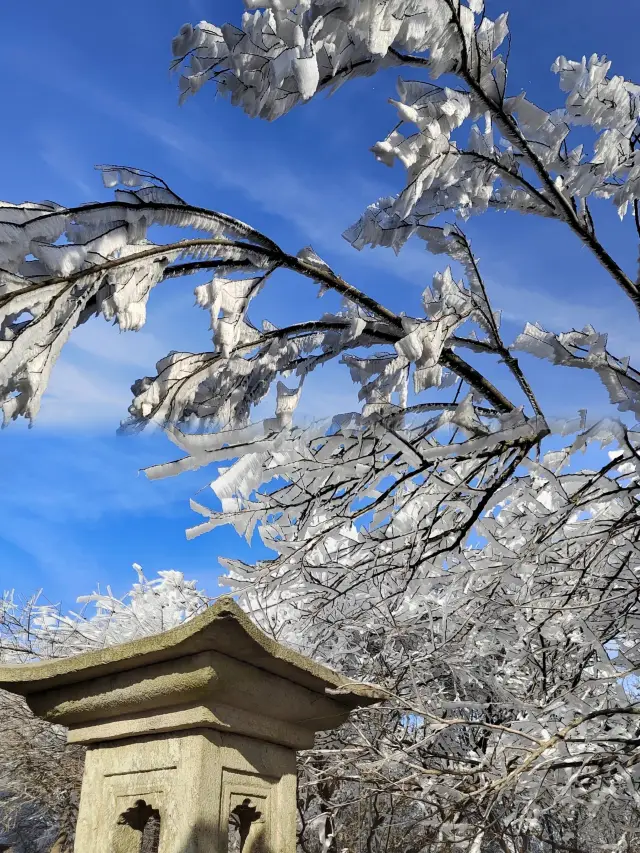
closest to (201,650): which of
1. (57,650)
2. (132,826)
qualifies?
(132,826)

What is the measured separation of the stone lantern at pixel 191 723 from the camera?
9.31 ft

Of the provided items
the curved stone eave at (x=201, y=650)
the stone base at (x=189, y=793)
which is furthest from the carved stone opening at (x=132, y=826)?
the curved stone eave at (x=201, y=650)

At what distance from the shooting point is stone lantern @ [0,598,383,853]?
2.84 metres

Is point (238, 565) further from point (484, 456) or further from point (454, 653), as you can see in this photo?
point (454, 653)

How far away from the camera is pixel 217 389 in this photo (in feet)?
8.91

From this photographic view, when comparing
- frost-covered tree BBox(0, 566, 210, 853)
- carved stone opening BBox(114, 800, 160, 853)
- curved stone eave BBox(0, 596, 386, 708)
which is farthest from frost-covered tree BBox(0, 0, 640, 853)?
frost-covered tree BBox(0, 566, 210, 853)

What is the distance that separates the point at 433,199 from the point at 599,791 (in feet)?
13.5

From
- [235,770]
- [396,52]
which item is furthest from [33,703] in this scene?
[396,52]

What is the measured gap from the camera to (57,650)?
916 centimetres

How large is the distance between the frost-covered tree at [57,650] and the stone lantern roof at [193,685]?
4.59m

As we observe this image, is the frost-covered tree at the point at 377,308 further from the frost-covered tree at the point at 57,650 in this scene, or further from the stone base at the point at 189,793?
the frost-covered tree at the point at 57,650

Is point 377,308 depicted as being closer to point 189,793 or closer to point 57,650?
point 189,793

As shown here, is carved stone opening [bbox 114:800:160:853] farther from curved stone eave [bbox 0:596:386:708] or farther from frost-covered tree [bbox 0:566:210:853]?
frost-covered tree [bbox 0:566:210:853]

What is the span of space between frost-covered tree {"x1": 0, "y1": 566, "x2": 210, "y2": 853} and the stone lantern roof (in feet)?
15.1
